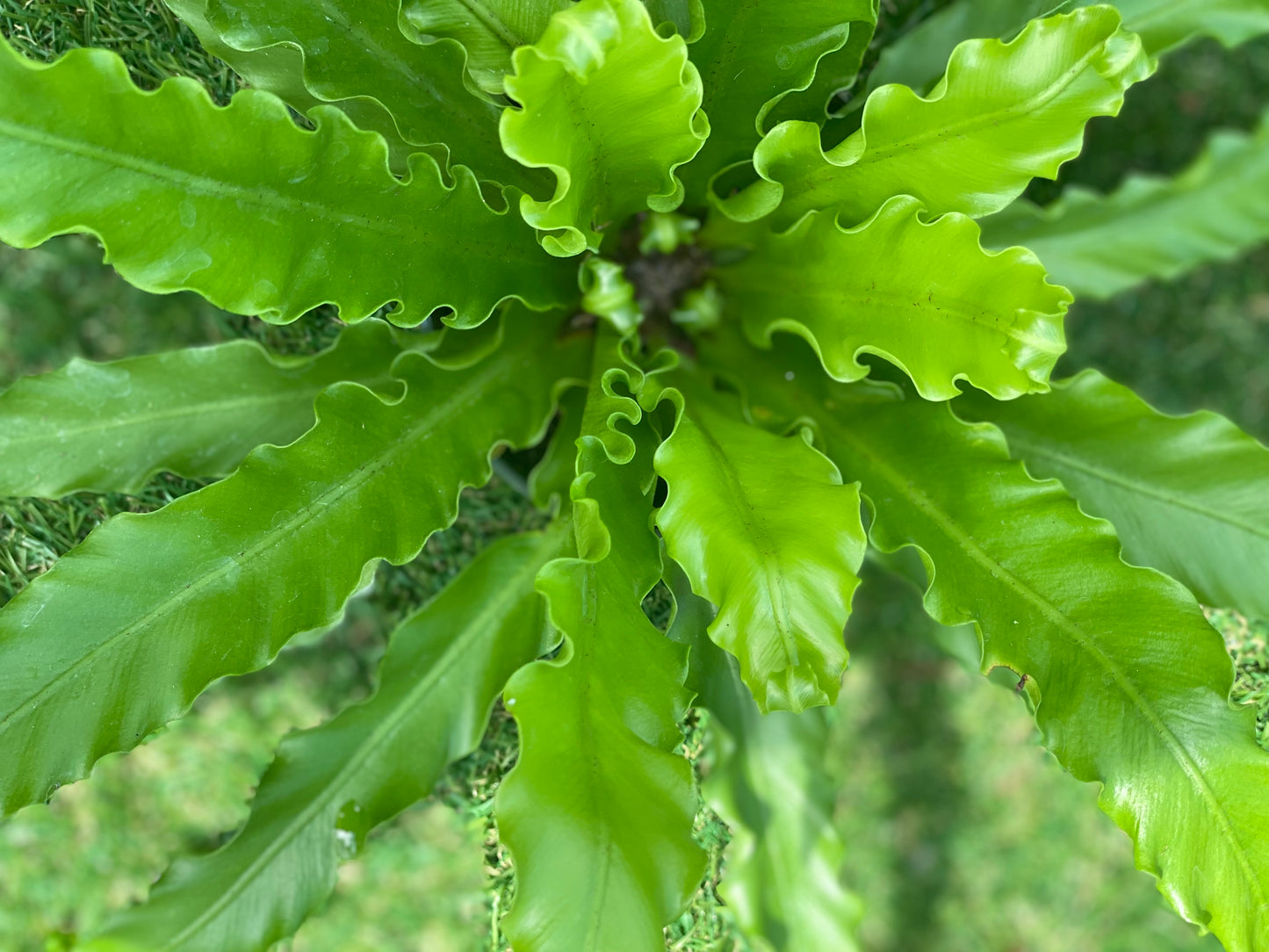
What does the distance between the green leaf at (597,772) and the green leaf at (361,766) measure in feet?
0.54

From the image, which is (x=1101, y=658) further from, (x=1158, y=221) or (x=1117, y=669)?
(x=1158, y=221)

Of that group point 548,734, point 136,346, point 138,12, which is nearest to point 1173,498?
point 548,734

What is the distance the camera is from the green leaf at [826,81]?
819 mm

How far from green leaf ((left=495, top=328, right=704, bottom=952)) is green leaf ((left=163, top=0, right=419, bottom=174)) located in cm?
33

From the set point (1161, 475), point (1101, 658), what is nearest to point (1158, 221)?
A: point (1161, 475)

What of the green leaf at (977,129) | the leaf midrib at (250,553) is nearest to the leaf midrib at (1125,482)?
the green leaf at (977,129)

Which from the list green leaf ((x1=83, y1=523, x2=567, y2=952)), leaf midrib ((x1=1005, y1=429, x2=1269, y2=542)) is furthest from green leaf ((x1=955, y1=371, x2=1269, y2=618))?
green leaf ((x1=83, y1=523, x2=567, y2=952))

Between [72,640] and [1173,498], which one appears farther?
[1173,498]

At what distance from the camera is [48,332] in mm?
1259

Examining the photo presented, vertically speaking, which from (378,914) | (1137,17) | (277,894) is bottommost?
(378,914)

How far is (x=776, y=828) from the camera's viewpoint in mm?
984

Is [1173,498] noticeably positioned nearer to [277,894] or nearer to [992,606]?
[992,606]

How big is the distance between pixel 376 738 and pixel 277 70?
23.2 inches

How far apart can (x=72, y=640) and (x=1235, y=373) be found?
161 cm
